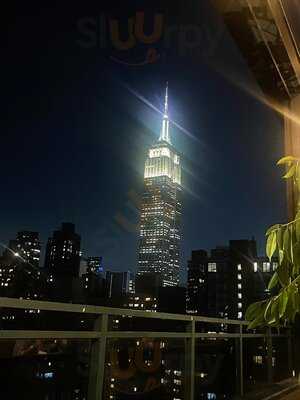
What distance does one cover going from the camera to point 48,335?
5.66ft

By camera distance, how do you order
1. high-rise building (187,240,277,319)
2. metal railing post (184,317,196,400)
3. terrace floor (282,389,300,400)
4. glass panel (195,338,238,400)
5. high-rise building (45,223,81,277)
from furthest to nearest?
1. high-rise building (45,223,81,277)
2. high-rise building (187,240,277,319)
3. terrace floor (282,389,300,400)
4. glass panel (195,338,238,400)
5. metal railing post (184,317,196,400)

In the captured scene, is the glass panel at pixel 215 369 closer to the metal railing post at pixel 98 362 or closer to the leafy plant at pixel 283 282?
the metal railing post at pixel 98 362

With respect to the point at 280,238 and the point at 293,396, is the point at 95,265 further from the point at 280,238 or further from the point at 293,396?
the point at 280,238

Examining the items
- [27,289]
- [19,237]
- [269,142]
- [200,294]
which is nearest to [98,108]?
[19,237]

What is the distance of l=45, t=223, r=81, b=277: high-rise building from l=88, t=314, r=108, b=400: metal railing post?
67896 millimetres

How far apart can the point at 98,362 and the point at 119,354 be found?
10.4 inches

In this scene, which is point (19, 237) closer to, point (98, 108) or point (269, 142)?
point (98, 108)

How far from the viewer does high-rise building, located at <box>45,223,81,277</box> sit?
6975 cm

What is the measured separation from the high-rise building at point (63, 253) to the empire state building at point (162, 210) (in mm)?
34257

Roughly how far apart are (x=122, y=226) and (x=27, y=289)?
2207 inches

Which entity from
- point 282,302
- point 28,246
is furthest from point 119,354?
point 28,246

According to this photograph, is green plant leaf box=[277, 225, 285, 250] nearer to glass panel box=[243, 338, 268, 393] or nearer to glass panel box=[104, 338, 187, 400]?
glass panel box=[104, 338, 187, 400]

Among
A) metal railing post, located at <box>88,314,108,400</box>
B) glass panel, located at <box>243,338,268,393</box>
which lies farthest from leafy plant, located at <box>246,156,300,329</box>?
glass panel, located at <box>243,338,268,393</box>

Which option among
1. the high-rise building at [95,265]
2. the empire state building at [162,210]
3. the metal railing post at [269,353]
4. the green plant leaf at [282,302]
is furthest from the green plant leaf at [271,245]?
the empire state building at [162,210]
